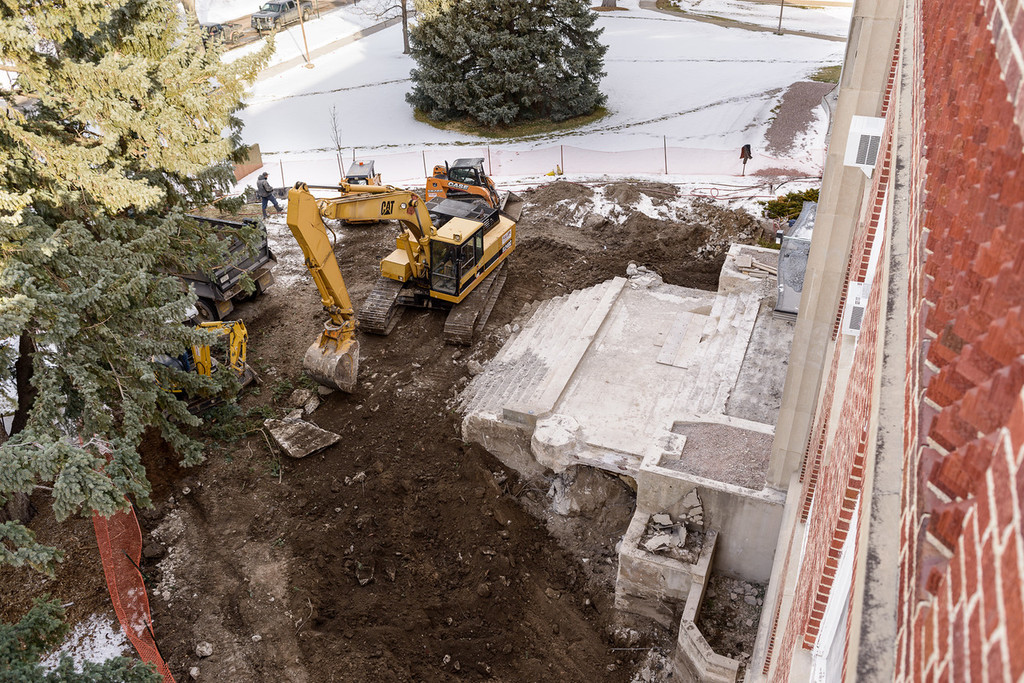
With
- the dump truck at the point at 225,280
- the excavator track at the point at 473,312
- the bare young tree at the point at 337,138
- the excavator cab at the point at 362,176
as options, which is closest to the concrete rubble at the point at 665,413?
the excavator track at the point at 473,312

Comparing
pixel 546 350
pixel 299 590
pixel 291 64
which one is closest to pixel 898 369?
pixel 299 590

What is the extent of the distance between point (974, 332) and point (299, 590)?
10529 millimetres

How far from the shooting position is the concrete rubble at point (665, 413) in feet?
35.1

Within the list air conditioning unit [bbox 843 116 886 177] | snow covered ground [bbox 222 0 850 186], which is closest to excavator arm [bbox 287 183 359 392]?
air conditioning unit [bbox 843 116 886 177]

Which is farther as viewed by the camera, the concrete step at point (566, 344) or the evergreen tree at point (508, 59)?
the evergreen tree at point (508, 59)

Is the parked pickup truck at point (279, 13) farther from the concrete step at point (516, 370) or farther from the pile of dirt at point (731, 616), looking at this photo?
the pile of dirt at point (731, 616)

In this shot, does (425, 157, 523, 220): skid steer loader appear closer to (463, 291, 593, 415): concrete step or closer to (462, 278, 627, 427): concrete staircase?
(462, 278, 627, 427): concrete staircase

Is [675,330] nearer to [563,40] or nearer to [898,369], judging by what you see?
[898,369]

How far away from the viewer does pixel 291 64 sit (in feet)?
122

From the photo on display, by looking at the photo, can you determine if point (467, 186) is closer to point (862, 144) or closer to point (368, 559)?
point (368, 559)

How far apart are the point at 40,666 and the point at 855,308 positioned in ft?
28.3

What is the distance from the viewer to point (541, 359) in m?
14.7

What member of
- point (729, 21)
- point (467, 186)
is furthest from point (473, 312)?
point (729, 21)

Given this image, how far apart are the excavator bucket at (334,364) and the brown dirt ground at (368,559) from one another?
42 centimetres
